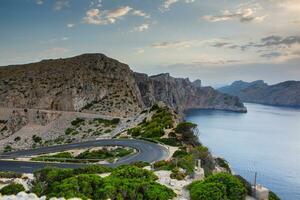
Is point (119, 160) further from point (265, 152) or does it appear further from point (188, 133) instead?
point (265, 152)

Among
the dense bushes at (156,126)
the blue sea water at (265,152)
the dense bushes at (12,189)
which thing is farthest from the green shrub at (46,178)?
the blue sea water at (265,152)

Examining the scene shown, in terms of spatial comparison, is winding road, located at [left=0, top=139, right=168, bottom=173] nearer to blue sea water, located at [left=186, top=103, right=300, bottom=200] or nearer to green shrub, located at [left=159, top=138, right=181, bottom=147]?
green shrub, located at [left=159, top=138, right=181, bottom=147]

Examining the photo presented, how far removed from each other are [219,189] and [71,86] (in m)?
123

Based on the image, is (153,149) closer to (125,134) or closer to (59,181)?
(125,134)

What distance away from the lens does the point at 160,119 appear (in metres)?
84.7

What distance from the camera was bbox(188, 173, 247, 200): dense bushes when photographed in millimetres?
28453

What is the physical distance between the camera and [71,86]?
477 ft

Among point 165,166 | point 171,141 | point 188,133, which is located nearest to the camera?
point 165,166

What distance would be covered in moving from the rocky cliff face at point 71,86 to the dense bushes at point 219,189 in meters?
99.4

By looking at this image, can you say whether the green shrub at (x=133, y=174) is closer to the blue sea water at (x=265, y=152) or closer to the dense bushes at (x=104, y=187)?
the dense bushes at (x=104, y=187)

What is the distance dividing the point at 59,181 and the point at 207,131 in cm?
14644

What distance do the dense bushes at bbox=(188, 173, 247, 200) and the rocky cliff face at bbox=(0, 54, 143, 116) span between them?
99385 mm

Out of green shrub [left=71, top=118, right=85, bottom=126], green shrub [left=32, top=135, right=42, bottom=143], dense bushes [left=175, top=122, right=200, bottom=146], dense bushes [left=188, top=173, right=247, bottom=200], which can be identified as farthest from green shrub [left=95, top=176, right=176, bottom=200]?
green shrub [left=71, top=118, right=85, bottom=126]

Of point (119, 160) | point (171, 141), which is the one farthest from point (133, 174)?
point (171, 141)
